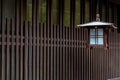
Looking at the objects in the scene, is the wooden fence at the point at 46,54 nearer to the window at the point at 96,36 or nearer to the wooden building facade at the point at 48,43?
the wooden building facade at the point at 48,43

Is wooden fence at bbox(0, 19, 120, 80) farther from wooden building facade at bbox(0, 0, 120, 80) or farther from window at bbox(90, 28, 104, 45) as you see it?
window at bbox(90, 28, 104, 45)

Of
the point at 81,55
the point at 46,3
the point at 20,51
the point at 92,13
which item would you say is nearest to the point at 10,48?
the point at 20,51

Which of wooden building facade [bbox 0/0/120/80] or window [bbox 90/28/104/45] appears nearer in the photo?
wooden building facade [bbox 0/0/120/80]

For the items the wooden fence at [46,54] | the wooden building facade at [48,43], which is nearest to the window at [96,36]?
the wooden building facade at [48,43]

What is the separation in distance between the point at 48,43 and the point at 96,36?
3.66ft

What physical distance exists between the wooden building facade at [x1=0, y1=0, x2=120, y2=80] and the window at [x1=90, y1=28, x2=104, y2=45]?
10cm

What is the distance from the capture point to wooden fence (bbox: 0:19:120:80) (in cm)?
446

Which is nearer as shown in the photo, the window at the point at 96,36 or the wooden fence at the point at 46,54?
the wooden fence at the point at 46,54

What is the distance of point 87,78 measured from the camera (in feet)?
21.7

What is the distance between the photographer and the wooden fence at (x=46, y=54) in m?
4.46

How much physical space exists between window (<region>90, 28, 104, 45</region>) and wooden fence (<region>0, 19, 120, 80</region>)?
0.41 meters

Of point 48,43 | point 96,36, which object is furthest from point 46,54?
point 96,36

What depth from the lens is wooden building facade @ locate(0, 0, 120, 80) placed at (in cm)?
449

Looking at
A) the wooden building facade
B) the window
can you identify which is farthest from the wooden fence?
the window
